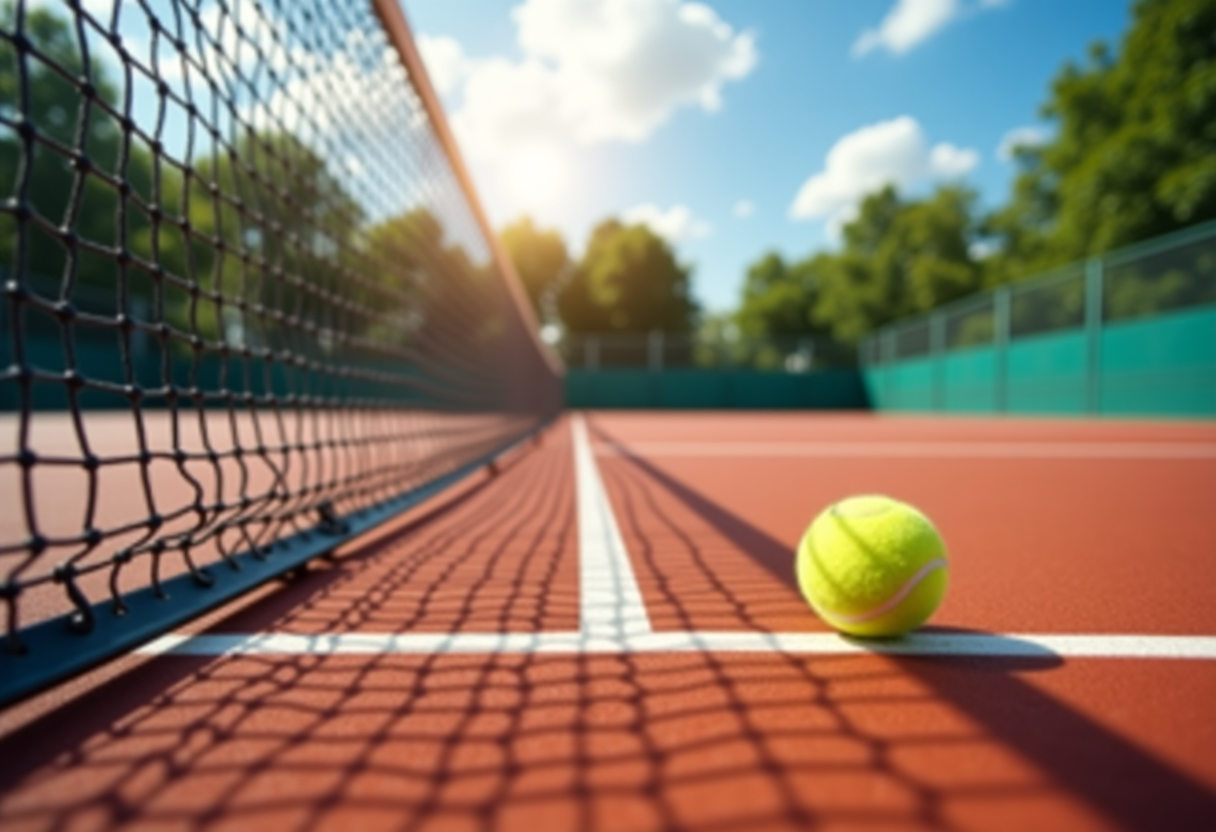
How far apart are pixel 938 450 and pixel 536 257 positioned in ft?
123

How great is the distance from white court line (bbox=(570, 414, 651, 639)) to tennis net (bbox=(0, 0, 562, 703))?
770 mm

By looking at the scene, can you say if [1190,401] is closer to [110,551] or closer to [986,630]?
[986,630]

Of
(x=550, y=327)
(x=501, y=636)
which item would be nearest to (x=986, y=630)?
(x=501, y=636)

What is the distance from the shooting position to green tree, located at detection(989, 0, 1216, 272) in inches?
749

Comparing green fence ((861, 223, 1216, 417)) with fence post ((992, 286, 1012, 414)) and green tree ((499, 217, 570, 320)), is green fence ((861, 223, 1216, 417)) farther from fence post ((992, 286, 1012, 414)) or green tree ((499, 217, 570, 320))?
green tree ((499, 217, 570, 320))

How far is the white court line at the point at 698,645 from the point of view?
1.38 meters

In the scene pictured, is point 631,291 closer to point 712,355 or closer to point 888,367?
point 712,355

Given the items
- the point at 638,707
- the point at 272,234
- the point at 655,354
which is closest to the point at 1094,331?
the point at 272,234

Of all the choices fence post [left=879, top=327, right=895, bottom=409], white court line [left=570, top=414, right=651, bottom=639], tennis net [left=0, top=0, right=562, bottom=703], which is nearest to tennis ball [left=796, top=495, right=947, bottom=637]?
white court line [left=570, top=414, right=651, bottom=639]

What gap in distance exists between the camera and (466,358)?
6320 millimetres

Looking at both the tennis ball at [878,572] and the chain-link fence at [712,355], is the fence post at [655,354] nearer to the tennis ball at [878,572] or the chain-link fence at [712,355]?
the chain-link fence at [712,355]

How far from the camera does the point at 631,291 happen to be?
38969 millimetres

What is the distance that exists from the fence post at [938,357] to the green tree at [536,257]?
85.4ft

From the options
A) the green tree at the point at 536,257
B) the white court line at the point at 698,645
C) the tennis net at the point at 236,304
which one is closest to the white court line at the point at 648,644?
the white court line at the point at 698,645
